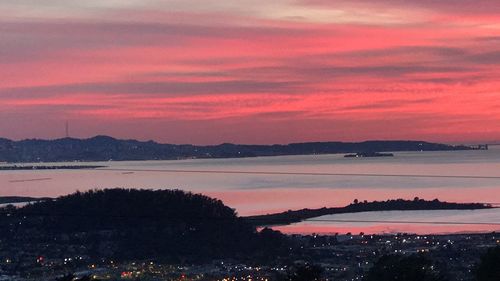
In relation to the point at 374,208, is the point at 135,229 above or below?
above

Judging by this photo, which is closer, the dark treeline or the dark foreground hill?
the dark foreground hill

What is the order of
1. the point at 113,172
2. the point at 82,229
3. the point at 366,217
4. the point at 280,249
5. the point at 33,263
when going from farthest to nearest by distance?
the point at 113,172, the point at 366,217, the point at 82,229, the point at 280,249, the point at 33,263

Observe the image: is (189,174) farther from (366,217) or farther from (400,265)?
(400,265)

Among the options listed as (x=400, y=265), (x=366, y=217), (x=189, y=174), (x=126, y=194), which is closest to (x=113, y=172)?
(x=189, y=174)

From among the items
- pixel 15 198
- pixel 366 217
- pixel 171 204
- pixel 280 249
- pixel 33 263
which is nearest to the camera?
pixel 33 263

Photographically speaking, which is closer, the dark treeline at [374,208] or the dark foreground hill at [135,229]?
the dark foreground hill at [135,229]

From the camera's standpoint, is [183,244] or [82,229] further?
[82,229]

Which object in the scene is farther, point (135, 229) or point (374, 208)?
point (374, 208)
